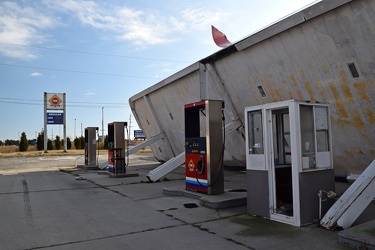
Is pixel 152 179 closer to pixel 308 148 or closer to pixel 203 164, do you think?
pixel 203 164

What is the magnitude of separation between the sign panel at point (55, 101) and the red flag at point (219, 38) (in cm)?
2940

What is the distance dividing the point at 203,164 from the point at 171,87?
8.39 m

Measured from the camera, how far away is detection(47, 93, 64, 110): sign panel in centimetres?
3679

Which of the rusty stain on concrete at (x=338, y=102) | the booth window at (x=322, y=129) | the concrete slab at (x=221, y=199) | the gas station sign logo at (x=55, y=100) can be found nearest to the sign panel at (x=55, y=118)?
the gas station sign logo at (x=55, y=100)

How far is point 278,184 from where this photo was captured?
6.57 meters

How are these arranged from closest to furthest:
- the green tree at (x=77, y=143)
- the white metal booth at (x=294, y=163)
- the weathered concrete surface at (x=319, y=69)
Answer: the white metal booth at (x=294, y=163), the weathered concrete surface at (x=319, y=69), the green tree at (x=77, y=143)

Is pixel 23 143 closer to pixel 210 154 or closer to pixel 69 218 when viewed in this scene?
pixel 69 218

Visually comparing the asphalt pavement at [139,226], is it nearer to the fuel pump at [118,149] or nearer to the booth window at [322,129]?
the booth window at [322,129]

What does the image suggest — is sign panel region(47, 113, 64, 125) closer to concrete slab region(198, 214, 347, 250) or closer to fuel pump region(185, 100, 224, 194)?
fuel pump region(185, 100, 224, 194)

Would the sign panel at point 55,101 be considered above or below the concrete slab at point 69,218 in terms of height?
above

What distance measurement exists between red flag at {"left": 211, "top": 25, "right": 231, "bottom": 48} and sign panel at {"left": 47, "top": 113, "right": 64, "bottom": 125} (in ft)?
96.2

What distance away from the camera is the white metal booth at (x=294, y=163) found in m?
5.41

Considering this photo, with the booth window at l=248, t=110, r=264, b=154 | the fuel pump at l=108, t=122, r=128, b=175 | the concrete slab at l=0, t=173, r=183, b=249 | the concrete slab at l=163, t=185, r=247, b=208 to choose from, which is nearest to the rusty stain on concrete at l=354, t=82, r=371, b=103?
the booth window at l=248, t=110, r=264, b=154

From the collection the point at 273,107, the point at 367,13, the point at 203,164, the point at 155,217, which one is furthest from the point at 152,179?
the point at 367,13
